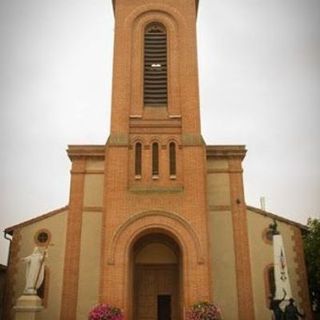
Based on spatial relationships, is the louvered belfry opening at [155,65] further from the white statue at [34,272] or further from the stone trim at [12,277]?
the stone trim at [12,277]

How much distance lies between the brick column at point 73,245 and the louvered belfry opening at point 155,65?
16.5ft

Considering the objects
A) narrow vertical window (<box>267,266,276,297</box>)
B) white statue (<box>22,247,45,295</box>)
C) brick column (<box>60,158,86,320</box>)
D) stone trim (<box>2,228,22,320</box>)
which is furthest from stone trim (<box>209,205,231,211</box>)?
stone trim (<box>2,228,22,320</box>)

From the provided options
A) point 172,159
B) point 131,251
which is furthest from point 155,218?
point 172,159

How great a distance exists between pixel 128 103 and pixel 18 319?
11.1 meters

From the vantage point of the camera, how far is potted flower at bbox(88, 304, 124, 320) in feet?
59.1

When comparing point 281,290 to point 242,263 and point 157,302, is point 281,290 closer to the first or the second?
point 242,263

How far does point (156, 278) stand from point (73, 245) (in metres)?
4.39

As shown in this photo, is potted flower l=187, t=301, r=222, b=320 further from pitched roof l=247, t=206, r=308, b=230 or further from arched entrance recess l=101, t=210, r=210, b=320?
pitched roof l=247, t=206, r=308, b=230

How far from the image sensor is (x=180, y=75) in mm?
23422

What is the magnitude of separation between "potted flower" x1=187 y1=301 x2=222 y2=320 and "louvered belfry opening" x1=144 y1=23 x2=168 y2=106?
9995 millimetres

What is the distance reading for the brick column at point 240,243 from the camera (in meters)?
21.3

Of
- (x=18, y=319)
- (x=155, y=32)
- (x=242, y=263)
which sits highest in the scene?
(x=155, y=32)

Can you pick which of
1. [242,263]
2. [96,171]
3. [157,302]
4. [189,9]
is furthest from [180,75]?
[157,302]

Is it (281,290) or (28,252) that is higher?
(28,252)
